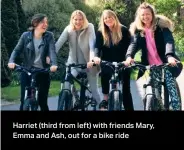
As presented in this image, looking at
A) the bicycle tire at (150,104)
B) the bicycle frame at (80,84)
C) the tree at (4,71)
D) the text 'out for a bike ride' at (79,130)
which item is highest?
the tree at (4,71)

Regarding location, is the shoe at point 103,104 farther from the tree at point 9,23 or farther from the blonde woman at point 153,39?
the tree at point 9,23

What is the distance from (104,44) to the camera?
4645 millimetres

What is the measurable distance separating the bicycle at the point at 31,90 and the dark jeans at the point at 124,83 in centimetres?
57

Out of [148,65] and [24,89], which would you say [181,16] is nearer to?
[148,65]

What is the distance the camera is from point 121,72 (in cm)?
466

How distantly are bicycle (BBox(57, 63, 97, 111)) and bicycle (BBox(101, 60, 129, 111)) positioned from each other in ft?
0.82

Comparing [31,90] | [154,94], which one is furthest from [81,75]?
[154,94]

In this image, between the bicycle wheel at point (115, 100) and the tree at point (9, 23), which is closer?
the bicycle wheel at point (115, 100)

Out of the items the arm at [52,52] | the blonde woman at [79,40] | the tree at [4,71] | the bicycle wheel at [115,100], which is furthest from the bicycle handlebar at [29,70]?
the tree at [4,71]

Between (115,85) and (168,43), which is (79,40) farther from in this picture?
(168,43)

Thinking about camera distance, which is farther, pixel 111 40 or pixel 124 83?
pixel 124 83

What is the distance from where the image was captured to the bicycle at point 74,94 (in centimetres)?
442

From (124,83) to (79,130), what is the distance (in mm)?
963

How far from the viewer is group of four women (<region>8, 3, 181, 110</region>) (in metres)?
4.50
